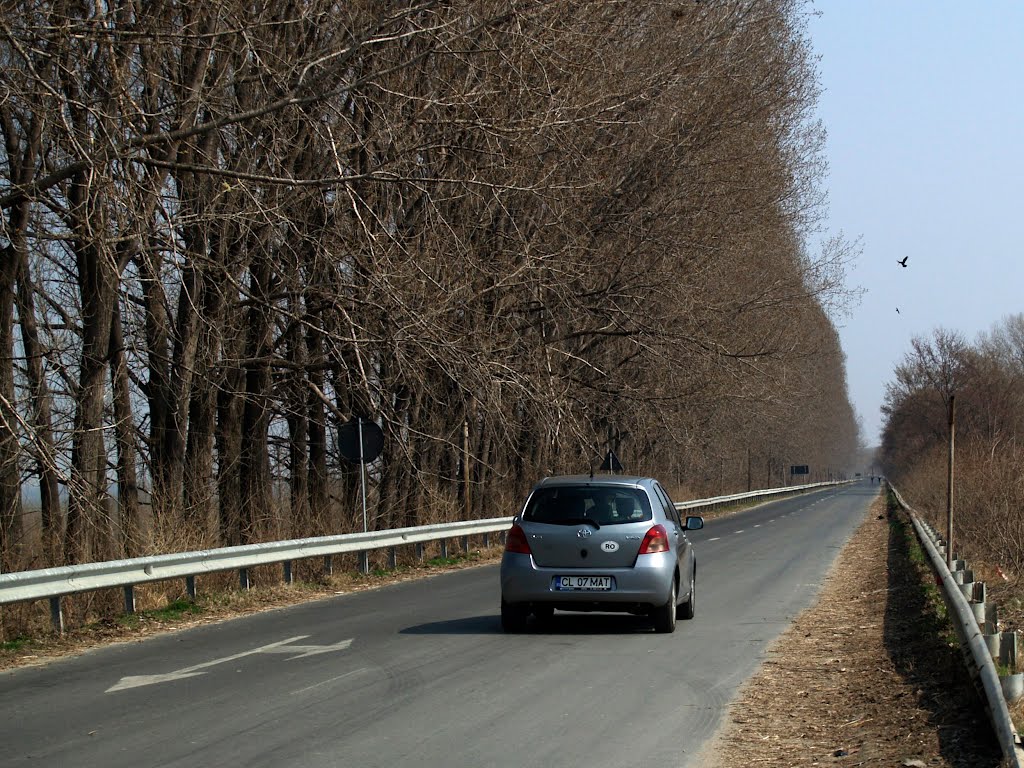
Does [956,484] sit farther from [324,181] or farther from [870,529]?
[324,181]

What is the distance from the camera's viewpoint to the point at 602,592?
13062 mm

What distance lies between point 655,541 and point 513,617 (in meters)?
1.68

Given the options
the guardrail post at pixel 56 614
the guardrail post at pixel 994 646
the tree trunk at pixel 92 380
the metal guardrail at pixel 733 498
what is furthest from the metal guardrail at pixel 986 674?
the metal guardrail at pixel 733 498

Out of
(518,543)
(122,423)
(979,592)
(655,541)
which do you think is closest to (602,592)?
(655,541)

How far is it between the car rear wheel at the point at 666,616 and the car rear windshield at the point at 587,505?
33.6 inches

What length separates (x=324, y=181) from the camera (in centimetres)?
1375

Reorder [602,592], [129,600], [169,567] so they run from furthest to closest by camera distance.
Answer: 1. [169,567]
2. [129,600]
3. [602,592]

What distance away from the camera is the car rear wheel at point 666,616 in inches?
523

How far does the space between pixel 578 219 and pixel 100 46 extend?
16.2m

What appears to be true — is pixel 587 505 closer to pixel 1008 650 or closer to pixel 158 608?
pixel 158 608

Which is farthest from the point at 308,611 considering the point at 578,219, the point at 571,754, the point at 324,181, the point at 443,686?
the point at 578,219

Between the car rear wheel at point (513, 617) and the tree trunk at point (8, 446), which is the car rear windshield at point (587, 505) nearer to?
the car rear wheel at point (513, 617)

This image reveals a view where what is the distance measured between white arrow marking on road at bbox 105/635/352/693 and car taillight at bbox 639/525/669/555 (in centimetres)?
311

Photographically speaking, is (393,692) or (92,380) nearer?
(393,692)
